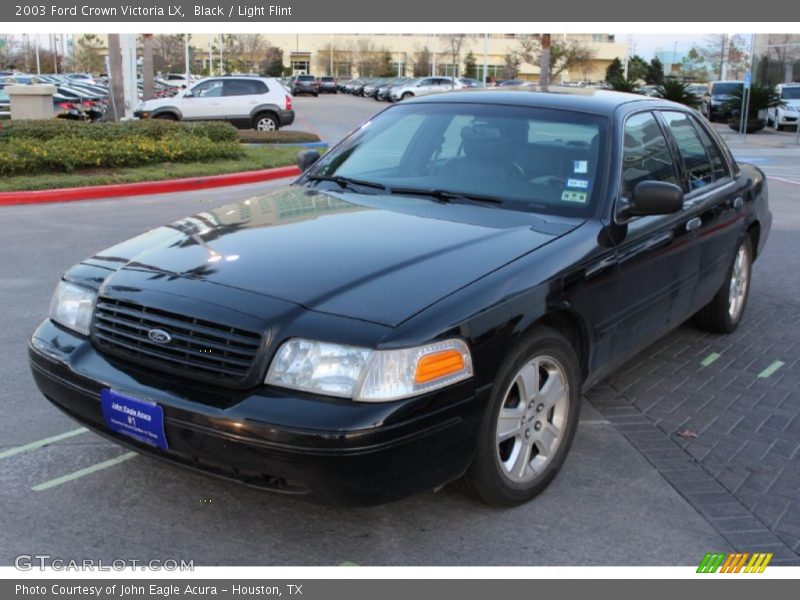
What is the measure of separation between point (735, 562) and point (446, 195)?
2.11 m

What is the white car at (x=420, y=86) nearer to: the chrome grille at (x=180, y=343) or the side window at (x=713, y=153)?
the side window at (x=713, y=153)

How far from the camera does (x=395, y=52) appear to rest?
347 feet

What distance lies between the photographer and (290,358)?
3.01 meters

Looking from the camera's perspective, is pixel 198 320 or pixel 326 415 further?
pixel 198 320

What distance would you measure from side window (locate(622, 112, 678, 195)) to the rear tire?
127 centimetres

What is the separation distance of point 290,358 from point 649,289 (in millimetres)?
2214

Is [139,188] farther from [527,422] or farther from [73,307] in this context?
[527,422]

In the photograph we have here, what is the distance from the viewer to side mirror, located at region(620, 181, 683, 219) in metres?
4.04

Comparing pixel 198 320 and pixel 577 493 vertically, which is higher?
pixel 198 320

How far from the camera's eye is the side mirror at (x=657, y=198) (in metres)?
4.04

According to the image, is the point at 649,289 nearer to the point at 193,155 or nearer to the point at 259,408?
the point at 259,408

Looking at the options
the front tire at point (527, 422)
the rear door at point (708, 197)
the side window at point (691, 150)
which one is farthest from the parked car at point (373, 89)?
the front tire at point (527, 422)

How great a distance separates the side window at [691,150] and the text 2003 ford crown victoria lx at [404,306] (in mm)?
176

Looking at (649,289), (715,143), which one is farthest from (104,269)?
(715,143)
